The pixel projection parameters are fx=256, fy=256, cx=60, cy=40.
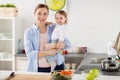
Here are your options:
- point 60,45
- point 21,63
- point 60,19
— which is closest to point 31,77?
point 60,45

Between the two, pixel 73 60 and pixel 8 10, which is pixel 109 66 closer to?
pixel 73 60

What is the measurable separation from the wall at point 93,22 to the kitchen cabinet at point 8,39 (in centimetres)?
60

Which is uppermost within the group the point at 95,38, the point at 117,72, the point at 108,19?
the point at 108,19

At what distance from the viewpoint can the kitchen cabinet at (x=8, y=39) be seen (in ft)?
14.1

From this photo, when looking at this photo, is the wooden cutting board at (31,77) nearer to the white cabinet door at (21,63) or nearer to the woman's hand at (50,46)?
the woman's hand at (50,46)

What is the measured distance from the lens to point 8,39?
4352 mm

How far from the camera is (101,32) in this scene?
14.4 ft

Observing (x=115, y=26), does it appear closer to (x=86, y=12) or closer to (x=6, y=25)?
(x=86, y=12)

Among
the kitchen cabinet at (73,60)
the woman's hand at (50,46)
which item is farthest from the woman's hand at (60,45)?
the kitchen cabinet at (73,60)

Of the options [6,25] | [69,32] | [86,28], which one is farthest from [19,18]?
[86,28]

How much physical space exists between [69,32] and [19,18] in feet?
2.97

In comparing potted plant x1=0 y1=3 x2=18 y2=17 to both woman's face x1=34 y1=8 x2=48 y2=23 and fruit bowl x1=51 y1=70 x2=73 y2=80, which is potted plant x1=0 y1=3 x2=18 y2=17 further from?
fruit bowl x1=51 y1=70 x2=73 y2=80

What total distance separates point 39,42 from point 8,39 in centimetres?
191

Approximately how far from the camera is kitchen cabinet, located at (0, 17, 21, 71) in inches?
169
